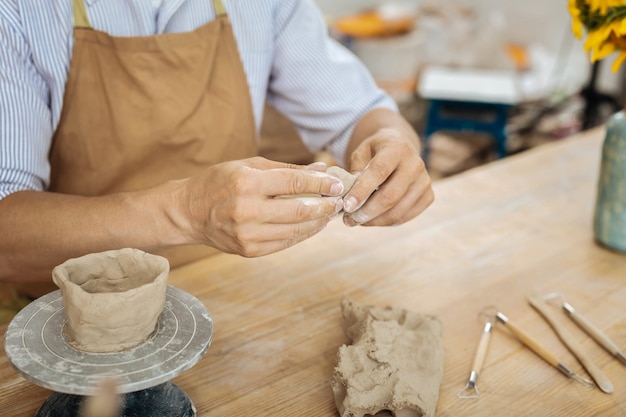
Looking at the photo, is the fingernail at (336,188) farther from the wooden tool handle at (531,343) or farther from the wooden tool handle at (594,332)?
the wooden tool handle at (594,332)

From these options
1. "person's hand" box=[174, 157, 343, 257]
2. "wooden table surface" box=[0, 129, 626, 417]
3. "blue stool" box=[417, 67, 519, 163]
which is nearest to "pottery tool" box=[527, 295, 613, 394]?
"wooden table surface" box=[0, 129, 626, 417]

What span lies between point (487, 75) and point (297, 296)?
3.63m

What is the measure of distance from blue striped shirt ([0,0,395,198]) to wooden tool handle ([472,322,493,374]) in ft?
2.70

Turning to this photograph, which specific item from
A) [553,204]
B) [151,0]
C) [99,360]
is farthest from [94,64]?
[553,204]

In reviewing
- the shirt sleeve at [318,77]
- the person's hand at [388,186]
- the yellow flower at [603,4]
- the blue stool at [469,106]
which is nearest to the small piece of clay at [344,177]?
the person's hand at [388,186]

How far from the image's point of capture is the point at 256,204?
4.25 ft

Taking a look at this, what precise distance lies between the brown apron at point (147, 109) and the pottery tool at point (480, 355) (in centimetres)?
79

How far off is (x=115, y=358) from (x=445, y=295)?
85 cm

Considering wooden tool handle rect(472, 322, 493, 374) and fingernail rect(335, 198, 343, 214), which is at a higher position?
fingernail rect(335, 198, 343, 214)

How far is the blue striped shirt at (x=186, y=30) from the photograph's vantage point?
1576 millimetres

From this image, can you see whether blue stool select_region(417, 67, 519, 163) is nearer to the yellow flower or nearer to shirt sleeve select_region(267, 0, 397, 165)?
shirt sleeve select_region(267, 0, 397, 165)

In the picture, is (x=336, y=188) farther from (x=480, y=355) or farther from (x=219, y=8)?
(x=219, y=8)

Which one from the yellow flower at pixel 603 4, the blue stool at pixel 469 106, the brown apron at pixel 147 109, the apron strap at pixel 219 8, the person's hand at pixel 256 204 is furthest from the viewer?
the blue stool at pixel 469 106

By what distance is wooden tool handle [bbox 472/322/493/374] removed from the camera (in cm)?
140
